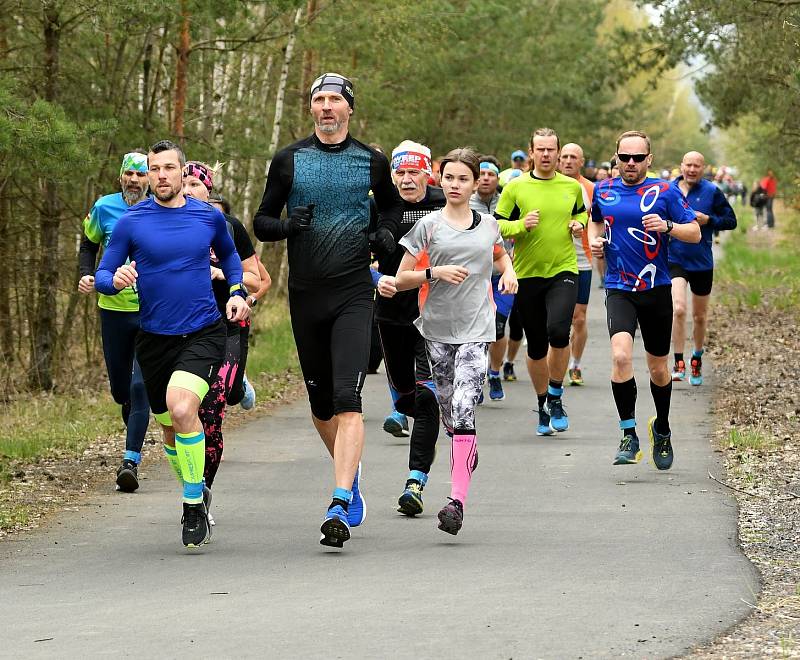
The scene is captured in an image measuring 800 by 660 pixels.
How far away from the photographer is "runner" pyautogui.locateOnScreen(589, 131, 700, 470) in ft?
34.1

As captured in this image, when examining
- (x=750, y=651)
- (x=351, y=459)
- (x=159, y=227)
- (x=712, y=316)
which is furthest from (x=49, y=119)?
(x=712, y=316)

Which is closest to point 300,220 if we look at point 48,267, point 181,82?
point 48,267

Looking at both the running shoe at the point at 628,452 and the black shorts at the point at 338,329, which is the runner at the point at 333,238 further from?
the running shoe at the point at 628,452

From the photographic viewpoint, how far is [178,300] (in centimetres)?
820

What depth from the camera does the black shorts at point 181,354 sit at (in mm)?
8141

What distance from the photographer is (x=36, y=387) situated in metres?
17.1

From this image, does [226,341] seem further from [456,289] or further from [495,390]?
[495,390]

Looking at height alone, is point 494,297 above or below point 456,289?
below

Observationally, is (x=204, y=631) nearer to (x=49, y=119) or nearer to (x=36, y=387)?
(x=49, y=119)

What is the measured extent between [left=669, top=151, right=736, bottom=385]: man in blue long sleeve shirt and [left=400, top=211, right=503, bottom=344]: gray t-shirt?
616 centimetres

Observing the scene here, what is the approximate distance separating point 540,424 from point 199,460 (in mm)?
4831

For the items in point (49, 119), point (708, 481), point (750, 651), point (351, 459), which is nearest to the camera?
point (750, 651)

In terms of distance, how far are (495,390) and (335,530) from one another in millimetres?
7120

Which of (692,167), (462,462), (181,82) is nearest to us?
(462,462)
